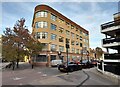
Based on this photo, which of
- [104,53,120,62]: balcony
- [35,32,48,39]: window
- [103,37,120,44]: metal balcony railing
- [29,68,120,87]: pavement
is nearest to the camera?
[29,68,120,87]: pavement

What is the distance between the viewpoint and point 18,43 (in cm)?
2755

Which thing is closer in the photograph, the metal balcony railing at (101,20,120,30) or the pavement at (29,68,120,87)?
the pavement at (29,68,120,87)

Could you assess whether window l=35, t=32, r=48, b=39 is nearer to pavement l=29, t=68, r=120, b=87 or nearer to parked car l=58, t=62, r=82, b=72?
parked car l=58, t=62, r=82, b=72

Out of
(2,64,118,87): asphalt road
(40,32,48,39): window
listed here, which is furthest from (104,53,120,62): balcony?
(40,32,48,39): window

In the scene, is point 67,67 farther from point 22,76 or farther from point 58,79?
point 22,76

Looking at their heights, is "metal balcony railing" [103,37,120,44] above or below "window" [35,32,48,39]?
Result: below

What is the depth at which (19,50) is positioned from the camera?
2705cm

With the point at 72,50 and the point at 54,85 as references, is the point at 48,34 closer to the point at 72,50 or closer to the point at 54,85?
the point at 72,50

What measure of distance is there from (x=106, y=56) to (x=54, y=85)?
Result: 10.6m

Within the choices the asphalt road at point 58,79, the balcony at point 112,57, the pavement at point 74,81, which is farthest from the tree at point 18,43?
the balcony at point 112,57

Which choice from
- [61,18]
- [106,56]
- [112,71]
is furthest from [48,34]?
[112,71]

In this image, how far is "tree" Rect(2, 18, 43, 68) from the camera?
1022 inches

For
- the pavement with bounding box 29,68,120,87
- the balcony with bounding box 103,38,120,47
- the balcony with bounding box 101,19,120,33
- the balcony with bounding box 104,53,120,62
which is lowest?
the pavement with bounding box 29,68,120,87

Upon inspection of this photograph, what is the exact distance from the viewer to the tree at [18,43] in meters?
26.0
